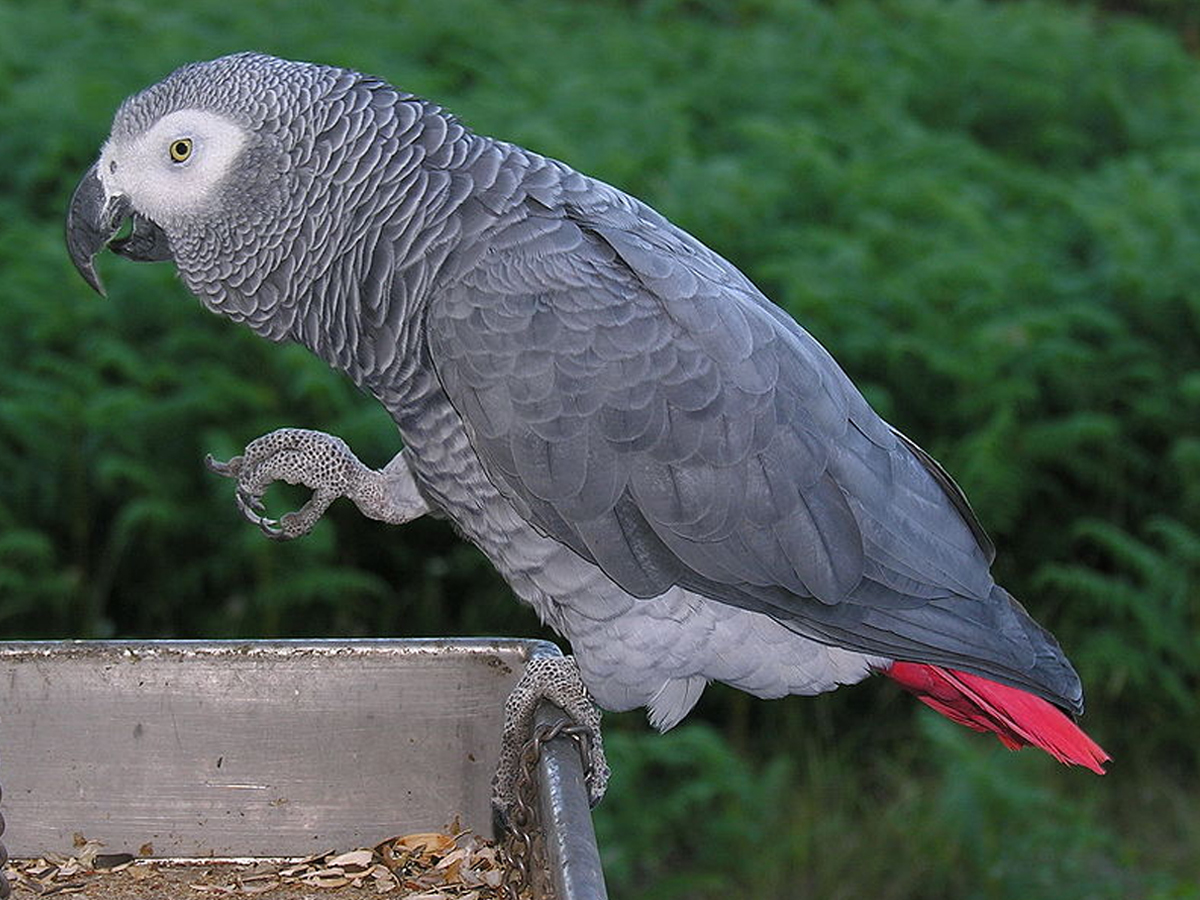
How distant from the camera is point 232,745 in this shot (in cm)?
151

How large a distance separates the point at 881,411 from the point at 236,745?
1.89 meters

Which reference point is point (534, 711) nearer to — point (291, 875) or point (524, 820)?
point (524, 820)

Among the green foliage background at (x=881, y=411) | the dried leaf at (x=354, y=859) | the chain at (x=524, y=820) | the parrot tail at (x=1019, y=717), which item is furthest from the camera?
the green foliage background at (x=881, y=411)

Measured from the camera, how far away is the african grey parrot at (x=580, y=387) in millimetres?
1508

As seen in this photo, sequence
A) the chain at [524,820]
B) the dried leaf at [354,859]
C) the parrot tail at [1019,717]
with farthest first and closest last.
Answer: the parrot tail at [1019,717]
the dried leaf at [354,859]
the chain at [524,820]

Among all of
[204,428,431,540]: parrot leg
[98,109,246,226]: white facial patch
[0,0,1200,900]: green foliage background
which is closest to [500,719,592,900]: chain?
[204,428,431,540]: parrot leg

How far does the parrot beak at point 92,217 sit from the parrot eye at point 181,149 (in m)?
0.09

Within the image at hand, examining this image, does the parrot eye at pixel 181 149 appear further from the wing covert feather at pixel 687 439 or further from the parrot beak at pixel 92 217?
the wing covert feather at pixel 687 439

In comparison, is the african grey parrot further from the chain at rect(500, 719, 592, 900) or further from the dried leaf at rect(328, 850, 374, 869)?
the dried leaf at rect(328, 850, 374, 869)

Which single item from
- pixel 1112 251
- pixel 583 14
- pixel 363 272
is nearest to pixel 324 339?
pixel 363 272

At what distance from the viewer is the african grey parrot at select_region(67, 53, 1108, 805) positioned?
151 centimetres

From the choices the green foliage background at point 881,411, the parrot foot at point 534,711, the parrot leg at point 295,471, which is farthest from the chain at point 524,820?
the green foliage background at point 881,411

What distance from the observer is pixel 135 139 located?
5.04 feet

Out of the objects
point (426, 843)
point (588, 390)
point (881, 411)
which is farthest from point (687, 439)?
point (881, 411)
